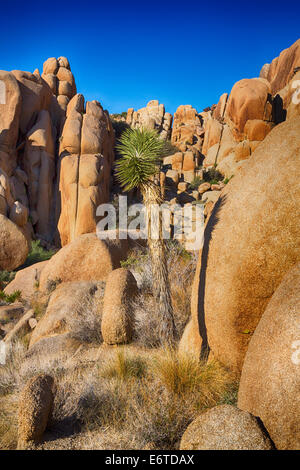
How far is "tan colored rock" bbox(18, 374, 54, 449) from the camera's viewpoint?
125 inches

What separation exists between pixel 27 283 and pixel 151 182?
914cm

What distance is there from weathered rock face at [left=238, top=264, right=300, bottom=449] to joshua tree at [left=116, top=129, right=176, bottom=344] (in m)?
2.43

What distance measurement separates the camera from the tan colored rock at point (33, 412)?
3.17 meters

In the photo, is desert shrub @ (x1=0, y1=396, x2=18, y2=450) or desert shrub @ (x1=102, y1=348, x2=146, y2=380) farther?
desert shrub @ (x1=102, y1=348, x2=146, y2=380)

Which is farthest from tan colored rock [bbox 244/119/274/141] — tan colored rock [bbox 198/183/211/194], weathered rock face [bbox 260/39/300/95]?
tan colored rock [bbox 198/183/211/194]

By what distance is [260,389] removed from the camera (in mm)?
2479

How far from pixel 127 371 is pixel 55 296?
494cm

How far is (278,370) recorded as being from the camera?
92.5 inches

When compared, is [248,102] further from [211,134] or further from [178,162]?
[178,162]

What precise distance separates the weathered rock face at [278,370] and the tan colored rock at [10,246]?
1451 cm

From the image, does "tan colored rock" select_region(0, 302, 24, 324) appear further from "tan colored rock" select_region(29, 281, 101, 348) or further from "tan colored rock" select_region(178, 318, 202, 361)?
"tan colored rock" select_region(178, 318, 202, 361)

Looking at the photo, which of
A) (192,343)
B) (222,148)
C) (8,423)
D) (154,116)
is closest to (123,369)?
(192,343)

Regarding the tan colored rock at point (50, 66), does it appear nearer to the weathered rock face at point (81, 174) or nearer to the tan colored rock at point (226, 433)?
the weathered rock face at point (81, 174)
